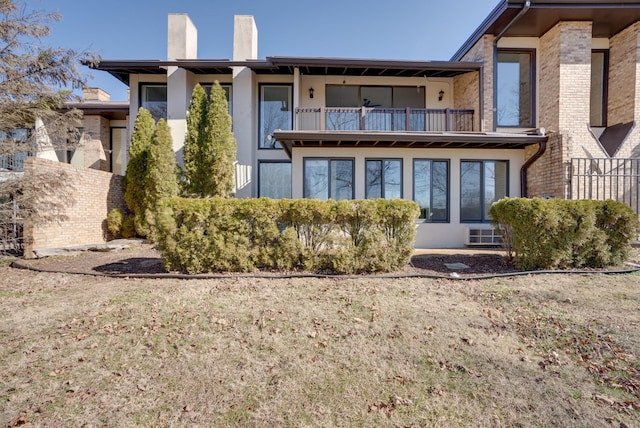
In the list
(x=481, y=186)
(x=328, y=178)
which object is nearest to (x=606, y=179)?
(x=481, y=186)

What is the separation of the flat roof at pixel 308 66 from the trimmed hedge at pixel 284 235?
21.3ft

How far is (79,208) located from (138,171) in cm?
207

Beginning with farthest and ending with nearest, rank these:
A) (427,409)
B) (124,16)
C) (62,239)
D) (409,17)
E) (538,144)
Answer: (409,17) < (124,16) < (538,144) < (62,239) < (427,409)

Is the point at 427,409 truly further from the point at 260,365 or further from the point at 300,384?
the point at 260,365

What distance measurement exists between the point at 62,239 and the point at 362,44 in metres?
13.8

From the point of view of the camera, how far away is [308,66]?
35.1ft

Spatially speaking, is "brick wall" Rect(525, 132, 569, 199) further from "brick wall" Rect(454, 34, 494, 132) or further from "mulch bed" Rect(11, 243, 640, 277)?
"mulch bed" Rect(11, 243, 640, 277)

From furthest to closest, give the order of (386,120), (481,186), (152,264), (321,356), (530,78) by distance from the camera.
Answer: (530,78) < (386,120) < (481,186) < (152,264) < (321,356)

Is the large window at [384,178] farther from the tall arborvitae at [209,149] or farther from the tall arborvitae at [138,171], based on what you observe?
the tall arborvitae at [138,171]

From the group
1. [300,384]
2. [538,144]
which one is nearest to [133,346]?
[300,384]

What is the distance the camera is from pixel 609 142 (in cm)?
1030

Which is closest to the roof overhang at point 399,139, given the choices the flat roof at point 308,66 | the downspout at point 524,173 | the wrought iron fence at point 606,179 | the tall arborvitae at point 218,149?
the downspout at point 524,173

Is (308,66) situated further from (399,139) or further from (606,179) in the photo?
(606,179)

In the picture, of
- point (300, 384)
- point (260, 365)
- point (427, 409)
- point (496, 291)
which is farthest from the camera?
point (496, 291)
